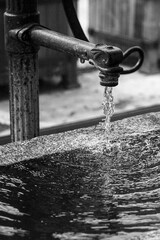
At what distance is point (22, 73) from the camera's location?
2.58 m

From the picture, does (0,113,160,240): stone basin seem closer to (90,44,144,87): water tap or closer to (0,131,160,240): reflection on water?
(0,131,160,240): reflection on water

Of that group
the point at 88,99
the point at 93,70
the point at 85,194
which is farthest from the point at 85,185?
the point at 93,70

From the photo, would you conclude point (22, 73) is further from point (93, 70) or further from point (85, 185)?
point (93, 70)

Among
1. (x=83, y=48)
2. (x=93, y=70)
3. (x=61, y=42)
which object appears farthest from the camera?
(x=93, y=70)

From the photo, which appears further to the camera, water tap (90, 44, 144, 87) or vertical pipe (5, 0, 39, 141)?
vertical pipe (5, 0, 39, 141)

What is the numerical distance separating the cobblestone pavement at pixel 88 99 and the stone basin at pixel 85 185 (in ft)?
8.97

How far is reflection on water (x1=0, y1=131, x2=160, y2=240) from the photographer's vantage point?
76.9 inches

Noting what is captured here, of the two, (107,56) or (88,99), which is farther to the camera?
(88,99)

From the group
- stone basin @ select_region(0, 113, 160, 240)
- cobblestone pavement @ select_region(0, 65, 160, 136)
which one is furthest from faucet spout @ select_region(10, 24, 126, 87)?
cobblestone pavement @ select_region(0, 65, 160, 136)

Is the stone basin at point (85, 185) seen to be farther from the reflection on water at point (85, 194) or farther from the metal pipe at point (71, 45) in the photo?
the metal pipe at point (71, 45)

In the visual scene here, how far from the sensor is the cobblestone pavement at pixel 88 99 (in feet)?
19.6

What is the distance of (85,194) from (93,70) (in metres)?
5.76

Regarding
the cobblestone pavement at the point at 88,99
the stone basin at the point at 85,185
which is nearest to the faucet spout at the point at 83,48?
the stone basin at the point at 85,185

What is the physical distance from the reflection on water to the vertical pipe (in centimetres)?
27
